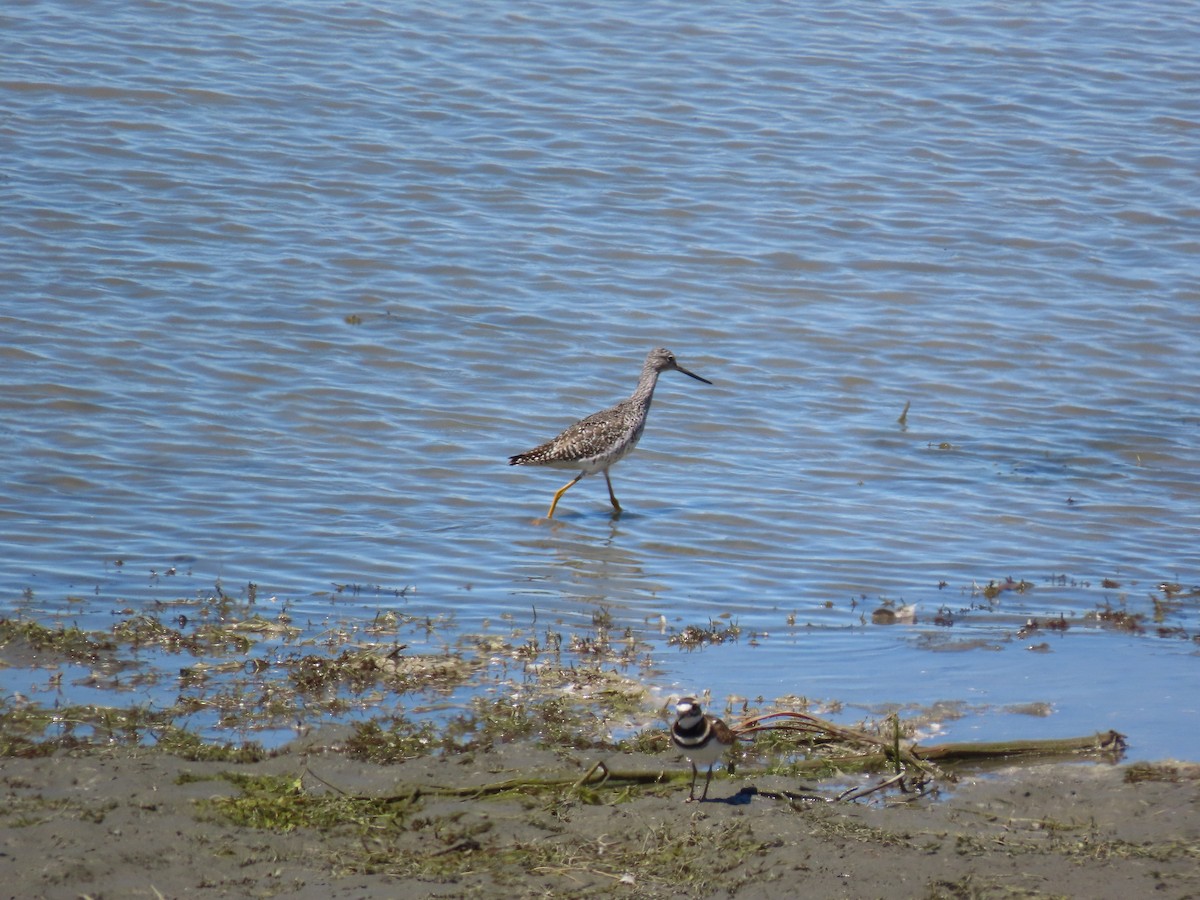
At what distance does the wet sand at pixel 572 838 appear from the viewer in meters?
4.99

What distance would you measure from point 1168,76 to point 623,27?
7.94 m

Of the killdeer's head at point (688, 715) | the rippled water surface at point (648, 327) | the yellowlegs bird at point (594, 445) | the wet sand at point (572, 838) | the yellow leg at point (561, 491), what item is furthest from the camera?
the yellowlegs bird at point (594, 445)

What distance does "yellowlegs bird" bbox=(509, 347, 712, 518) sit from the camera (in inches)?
449

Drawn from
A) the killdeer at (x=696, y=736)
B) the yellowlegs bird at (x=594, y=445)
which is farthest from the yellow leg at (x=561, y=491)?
the killdeer at (x=696, y=736)

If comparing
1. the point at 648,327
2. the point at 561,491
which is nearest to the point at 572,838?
the point at 561,491

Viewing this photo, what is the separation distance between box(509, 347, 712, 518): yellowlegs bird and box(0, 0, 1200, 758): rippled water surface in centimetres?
32

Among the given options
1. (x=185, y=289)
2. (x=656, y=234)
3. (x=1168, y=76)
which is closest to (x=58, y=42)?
(x=185, y=289)

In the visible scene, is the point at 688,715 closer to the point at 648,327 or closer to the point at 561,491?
the point at 561,491

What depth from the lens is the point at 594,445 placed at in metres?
11.5

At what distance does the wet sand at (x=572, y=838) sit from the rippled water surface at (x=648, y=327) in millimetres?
1180

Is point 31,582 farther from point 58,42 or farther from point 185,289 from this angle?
point 58,42

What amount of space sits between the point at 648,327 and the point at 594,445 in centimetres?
350

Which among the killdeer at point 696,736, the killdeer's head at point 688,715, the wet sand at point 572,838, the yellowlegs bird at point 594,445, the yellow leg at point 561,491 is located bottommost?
the yellow leg at point 561,491

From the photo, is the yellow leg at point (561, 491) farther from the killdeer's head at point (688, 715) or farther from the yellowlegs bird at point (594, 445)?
the killdeer's head at point (688, 715)
